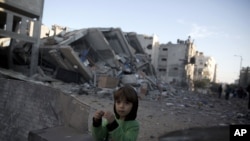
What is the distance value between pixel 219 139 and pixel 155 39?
3569cm

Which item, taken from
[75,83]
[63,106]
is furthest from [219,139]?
[75,83]

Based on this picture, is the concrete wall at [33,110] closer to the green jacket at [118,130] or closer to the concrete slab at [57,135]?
the concrete slab at [57,135]

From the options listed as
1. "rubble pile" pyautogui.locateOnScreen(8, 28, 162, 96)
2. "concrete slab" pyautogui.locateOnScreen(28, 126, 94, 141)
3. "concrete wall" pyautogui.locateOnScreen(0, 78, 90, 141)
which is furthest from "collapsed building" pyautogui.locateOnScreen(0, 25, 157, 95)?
"concrete slab" pyautogui.locateOnScreen(28, 126, 94, 141)

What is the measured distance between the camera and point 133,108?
5.32 feet

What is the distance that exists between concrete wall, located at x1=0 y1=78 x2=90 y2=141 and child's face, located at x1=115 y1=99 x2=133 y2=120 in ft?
5.00

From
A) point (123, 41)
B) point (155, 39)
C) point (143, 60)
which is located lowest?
point (143, 60)

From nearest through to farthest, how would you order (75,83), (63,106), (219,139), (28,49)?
(63,106) < (219,139) < (75,83) < (28,49)

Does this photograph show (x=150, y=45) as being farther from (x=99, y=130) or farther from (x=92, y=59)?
(x=99, y=130)

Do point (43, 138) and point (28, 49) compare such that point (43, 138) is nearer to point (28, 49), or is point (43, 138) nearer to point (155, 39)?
point (28, 49)

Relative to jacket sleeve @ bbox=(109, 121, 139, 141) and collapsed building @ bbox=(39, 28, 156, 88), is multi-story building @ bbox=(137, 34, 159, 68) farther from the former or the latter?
jacket sleeve @ bbox=(109, 121, 139, 141)

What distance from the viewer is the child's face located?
1585mm

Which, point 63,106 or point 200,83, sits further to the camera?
point 200,83

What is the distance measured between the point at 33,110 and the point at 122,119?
2084mm

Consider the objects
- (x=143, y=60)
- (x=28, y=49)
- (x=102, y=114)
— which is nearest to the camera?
(x=102, y=114)
